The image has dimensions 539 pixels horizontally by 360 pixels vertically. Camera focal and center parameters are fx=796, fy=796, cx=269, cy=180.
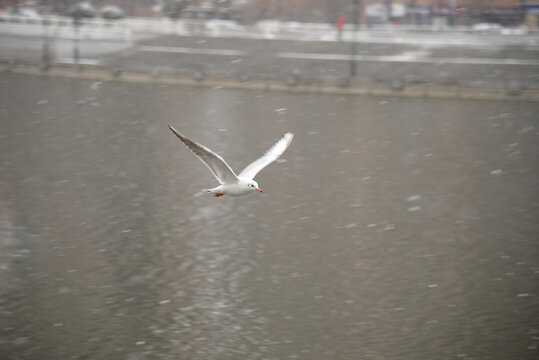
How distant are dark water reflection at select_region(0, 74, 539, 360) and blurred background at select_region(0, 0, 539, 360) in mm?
51

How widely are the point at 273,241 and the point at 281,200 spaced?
8.69 ft

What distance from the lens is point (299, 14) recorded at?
41375mm

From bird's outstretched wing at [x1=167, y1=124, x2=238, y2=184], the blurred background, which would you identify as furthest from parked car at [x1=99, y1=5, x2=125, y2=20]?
bird's outstretched wing at [x1=167, y1=124, x2=238, y2=184]

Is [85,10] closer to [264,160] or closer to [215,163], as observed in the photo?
[264,160]

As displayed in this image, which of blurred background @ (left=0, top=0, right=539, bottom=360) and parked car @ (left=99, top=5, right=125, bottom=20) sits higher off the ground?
parked car @ (left=99, top=5, right=125, bottom=20)

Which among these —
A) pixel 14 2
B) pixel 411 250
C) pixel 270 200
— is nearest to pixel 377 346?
pixel 411 250

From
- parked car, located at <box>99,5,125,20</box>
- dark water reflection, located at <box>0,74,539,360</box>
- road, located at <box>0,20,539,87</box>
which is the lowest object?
dark water reflection, located at <box>0,74,539,360</box>

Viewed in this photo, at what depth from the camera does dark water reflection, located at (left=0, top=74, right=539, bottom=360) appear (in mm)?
10516

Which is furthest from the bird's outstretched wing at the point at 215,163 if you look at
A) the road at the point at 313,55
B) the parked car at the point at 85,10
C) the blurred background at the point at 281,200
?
the parked car at the point at 85,10

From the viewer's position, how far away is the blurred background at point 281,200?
10.8 meters

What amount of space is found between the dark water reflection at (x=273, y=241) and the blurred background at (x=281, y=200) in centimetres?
5

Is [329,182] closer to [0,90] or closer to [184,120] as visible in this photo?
[184,120]

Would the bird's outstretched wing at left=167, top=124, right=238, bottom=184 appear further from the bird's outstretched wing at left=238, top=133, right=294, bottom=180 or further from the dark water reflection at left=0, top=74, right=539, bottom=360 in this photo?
the dark water reflection at left=0, top=74, right=539, bottom=360

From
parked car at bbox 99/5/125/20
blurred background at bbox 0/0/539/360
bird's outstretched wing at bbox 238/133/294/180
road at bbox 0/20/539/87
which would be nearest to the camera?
bird's outstretched wing at bbox 238/133/294/180
